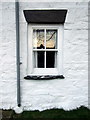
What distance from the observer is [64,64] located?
4.55 meters

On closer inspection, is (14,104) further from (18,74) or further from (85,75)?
(85,75)

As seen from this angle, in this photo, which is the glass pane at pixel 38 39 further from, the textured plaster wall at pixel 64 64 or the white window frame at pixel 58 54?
the textured plaster wall at pixel 64 64

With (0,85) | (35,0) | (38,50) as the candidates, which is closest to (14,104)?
(0,85)

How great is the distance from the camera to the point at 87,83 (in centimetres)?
461

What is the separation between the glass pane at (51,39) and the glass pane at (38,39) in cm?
13

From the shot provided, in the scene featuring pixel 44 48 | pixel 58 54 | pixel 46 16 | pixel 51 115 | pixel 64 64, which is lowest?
pixel 51 115

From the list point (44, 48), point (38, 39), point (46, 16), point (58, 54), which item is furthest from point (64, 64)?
point (46, 16)

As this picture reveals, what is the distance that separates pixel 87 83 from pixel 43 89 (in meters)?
1.15

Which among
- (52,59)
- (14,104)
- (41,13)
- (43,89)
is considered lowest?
(14,104)

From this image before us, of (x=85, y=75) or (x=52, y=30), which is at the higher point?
(x=52, y=30)

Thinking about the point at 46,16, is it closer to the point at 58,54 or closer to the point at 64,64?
the point at 58,54

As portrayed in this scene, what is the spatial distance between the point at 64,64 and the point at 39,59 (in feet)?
2.20

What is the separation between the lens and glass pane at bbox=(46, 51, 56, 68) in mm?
4684

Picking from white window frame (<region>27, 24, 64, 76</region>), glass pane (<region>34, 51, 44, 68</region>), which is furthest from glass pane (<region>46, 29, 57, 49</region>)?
glass pane (<region>34, 51, 44, 68</region>)
